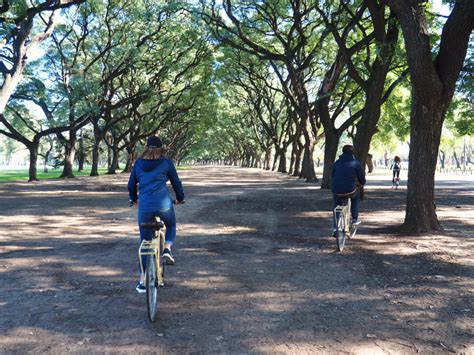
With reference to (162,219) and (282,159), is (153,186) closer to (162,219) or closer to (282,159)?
(162,219)

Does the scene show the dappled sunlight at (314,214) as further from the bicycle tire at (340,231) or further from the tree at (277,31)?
the tree at (277,31)

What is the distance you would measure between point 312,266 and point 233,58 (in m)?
23.2

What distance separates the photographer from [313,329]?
4.14m

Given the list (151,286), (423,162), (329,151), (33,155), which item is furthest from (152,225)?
(33,155)

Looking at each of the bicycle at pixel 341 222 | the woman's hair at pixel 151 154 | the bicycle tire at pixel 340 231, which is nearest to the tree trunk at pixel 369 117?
the bicycle at pixel 341 222

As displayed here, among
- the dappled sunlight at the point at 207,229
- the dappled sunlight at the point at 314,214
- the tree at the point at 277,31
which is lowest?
the dappled sunlight at the point at 207,229

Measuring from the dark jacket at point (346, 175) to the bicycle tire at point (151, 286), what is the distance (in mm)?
4721

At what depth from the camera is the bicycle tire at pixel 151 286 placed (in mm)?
4242

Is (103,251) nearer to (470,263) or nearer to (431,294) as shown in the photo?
(431,294)

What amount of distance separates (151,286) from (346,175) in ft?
16.4

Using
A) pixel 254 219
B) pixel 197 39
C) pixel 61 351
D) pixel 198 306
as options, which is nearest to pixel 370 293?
pixel 198 306

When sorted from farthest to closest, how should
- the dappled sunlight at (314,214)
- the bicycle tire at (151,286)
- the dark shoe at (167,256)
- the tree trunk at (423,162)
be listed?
1. the dappled sunlight at (314,214)
2. the tree trunk at (423,162)
3. the dark shoe at (167,256)
4. the bicycle tire at (151,286)

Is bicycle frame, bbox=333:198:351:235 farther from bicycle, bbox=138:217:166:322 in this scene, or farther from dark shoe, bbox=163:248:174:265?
bicycle, bbox=138:217:166:322

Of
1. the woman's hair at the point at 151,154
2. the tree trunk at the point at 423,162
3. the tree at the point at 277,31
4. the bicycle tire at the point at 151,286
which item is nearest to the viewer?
the bicycle tire at the point at 151,286
